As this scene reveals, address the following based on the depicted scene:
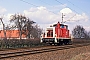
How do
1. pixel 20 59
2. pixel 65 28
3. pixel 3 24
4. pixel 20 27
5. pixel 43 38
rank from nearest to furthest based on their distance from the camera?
pixel 20 59
pixel 43 38
pixel 65 28
pixel 3 24
pixel 20 27

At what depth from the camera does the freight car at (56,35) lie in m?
32.2

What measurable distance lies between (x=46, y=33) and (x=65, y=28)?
4085mm

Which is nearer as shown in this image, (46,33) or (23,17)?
(46,33)

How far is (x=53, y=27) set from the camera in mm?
33688

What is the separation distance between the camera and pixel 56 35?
32.7m

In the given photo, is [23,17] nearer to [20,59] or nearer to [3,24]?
[3,24]

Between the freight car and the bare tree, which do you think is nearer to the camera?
the freight car

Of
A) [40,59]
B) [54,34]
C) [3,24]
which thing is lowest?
[40,59]

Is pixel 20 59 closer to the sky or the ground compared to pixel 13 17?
closer to the ground

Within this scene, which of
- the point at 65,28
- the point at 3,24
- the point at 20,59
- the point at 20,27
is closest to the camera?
the point at 20,59

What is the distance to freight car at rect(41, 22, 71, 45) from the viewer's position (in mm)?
32250

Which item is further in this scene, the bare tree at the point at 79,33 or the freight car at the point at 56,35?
the bare tree at the point at 79,33

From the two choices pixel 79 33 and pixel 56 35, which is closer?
pixel 56 35

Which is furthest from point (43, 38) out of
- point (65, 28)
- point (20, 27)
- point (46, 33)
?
point (20, 27)
